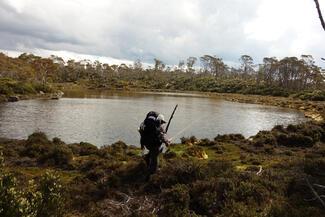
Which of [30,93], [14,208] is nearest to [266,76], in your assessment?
[30,93]

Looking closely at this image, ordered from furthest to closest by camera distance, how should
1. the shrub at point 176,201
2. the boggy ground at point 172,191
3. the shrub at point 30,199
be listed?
the shrub at point 176,201
the boggy ground at point 172,191
the shrub at point 30,199

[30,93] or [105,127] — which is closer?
[105,127]

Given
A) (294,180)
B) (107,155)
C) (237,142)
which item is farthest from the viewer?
(237,142)

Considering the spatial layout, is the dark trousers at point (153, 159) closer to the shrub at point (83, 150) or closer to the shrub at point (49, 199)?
the shrub at point (49, 199)

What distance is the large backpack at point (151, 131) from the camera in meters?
10.9

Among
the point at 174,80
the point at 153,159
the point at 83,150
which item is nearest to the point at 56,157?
the point at 83,150

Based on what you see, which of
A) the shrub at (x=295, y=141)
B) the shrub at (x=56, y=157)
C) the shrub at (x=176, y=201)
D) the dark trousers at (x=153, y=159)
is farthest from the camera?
the shrub at (x=295, y=141)

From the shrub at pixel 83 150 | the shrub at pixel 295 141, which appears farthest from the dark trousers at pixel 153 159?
the shrub at pixel 295 141

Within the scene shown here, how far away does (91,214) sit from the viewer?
8.95m

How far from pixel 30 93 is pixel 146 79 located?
105008 mm

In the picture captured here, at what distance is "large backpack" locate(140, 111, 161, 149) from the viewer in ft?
35.9

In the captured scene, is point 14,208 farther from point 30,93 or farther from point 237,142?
point 30,93

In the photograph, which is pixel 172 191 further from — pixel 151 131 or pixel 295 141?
pixel 295 141

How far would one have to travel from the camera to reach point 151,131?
11.0m
